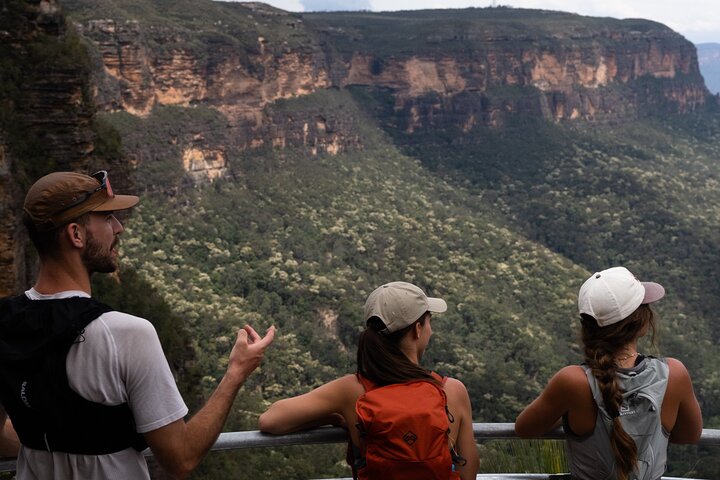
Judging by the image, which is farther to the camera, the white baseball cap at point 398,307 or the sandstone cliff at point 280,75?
the sandstone cliff at point 280,75

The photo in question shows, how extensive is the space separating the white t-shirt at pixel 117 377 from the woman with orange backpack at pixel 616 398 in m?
1.85

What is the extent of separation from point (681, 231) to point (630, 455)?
59.4 metres

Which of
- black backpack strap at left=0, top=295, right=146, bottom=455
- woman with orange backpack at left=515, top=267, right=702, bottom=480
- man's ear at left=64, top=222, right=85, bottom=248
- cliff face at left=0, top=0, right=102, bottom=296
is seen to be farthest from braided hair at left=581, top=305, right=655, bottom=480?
cliff face at left=0, top=0, right=102, bottom=296

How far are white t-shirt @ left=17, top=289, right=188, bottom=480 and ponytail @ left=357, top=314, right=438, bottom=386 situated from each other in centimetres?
100

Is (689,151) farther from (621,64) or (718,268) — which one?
(718,268)

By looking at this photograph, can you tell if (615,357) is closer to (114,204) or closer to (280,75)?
(114,204)

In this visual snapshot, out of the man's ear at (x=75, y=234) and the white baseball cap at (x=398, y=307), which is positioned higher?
the man's ear at (x=75, y=234)

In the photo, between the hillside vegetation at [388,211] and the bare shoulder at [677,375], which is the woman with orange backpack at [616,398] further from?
A: the hillside vegetation at [388,211]

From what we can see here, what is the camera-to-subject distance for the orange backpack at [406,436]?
12.3 ft

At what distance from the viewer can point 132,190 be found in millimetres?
20250

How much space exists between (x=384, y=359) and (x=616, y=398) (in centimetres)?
110

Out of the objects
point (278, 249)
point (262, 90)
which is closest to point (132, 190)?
point (278, 249)

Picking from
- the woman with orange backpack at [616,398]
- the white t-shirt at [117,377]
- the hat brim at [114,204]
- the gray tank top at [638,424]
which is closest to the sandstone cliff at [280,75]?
the hat brim at [114,204]

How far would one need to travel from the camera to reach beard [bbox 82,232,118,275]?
3605mm
